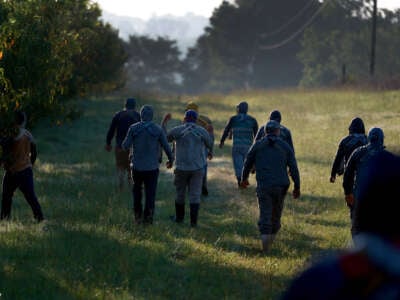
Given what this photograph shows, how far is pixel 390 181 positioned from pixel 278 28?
81.6m

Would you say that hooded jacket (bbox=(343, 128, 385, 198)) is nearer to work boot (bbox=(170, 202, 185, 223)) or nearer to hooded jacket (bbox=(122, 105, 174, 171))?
hooded jacket (bbox=(122, 105, 174, 171))

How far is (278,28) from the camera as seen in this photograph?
81.9 metres

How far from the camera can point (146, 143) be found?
10.8 m

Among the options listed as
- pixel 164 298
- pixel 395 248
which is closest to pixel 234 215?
pixel 164 298

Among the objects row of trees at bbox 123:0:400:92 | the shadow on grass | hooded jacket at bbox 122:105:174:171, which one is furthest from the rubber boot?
row of trees at bbox 123:0:400:92

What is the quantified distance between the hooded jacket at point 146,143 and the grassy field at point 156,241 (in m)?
0.96

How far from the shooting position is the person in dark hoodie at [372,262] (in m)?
1.94

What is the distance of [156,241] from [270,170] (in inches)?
72.4

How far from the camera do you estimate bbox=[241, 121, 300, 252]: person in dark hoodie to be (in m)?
9.73

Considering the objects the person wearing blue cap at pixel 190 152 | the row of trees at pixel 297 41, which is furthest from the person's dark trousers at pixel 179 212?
the row of trees at pixel 297 41

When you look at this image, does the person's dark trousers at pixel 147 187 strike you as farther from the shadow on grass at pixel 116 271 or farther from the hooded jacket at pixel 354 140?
the hooded jacket at pixel 354 140

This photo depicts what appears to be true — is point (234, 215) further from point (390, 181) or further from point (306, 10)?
point (306, 10)

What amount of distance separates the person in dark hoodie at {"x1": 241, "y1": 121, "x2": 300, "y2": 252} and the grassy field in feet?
1.58

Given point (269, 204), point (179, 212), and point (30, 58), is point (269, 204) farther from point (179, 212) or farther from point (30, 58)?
point (30, 58)
